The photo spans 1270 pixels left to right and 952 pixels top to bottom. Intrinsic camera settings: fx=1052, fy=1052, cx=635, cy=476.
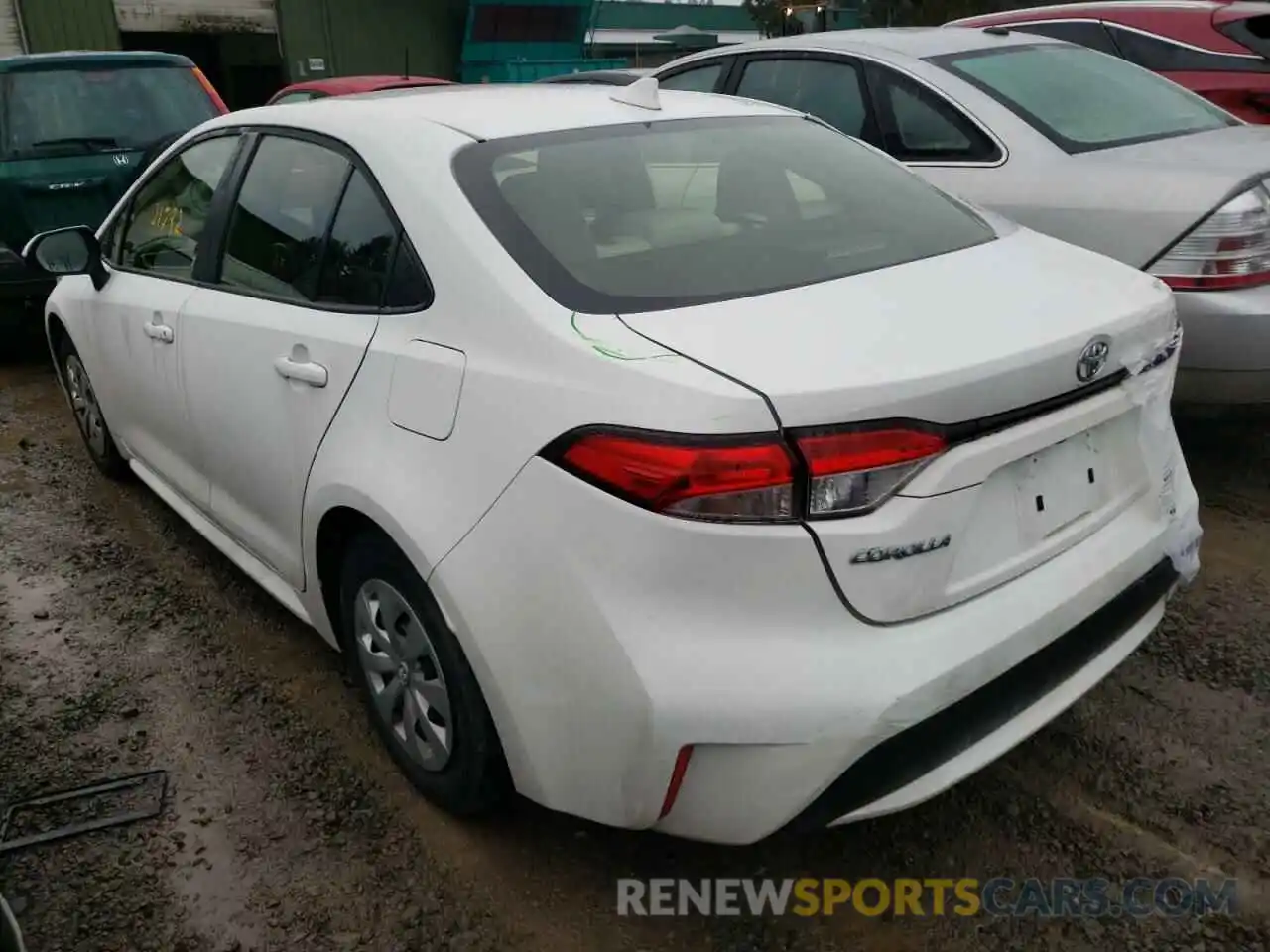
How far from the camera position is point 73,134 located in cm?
624

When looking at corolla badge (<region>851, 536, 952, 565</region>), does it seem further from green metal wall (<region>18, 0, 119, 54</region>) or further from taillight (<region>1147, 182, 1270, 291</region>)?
green metal wall (<region>18, 0, 119, 54</region>)

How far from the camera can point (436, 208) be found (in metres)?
2.20

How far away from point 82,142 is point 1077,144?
5.46m

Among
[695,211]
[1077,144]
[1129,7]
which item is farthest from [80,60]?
[1129,7]

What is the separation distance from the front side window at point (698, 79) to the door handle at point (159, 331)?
290cm

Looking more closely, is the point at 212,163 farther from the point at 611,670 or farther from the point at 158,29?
the point at 158,29

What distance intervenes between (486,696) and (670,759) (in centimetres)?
44

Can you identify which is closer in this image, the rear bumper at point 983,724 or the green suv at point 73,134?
the rear bumper at point 983,724

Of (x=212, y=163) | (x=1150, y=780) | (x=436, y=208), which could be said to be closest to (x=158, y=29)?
(x=212, y=163)

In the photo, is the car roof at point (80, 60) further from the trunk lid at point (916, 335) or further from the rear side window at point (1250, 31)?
the rear side window at point (1250, 31)

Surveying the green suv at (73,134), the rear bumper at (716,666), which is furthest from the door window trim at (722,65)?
the rear bumper at (716,666)

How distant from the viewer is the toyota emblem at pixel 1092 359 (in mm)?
1958

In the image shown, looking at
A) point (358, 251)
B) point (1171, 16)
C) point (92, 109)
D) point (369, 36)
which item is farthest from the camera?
point (369, 36)

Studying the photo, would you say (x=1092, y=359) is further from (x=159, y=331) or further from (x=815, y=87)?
(x=815, y=87)
